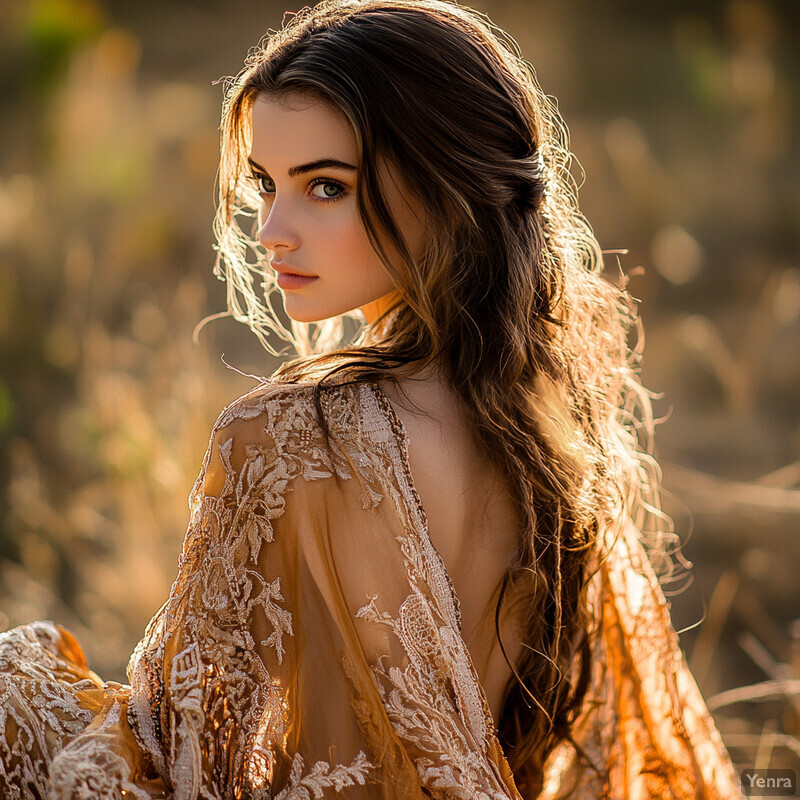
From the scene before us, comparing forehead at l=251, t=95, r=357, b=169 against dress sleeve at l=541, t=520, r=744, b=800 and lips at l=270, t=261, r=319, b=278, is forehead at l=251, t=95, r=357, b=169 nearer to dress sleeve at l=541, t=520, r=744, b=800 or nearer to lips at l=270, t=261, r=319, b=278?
lips at l=270, t=261, r=319, b=278

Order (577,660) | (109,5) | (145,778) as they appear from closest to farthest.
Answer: (145,778)
(577,660)
(109,5)

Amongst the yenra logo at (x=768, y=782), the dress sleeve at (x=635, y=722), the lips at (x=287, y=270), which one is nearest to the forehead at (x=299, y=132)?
the lips at (x=287, y=270)

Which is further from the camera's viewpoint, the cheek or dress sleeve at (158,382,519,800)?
the cheek

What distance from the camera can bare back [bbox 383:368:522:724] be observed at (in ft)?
4.26

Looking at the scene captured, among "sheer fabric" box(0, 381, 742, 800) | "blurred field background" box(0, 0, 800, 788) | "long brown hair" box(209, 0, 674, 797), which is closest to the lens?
"sheer fabric" box(0, 381, 742, 800)

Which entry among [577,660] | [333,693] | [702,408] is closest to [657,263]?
[702,408]

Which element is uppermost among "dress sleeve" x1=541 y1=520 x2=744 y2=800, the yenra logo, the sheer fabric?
the sheer fabric

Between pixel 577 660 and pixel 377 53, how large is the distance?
1018 millimetres

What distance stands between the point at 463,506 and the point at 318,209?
0.49 meters

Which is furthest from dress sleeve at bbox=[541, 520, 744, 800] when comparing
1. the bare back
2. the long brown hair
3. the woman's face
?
the woman's face

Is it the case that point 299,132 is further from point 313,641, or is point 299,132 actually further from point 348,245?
point 313,641

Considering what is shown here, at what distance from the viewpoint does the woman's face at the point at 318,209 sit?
137 cm

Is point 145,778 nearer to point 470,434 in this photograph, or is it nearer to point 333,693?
point 333,693

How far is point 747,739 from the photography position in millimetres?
2408
